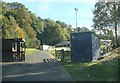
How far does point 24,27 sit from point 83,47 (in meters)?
72.7

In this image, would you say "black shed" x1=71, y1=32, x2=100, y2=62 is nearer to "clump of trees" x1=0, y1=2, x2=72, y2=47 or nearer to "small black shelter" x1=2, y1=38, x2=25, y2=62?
"small black shelter" x1=2, y1=38, x2=25, y2=62

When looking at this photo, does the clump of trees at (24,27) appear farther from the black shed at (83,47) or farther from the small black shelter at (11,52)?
the black shed at (83,47)

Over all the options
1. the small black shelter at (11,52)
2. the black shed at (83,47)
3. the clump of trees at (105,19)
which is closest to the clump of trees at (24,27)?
the clump of trees at (105,19)

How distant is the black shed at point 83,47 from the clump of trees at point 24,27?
1235 inches

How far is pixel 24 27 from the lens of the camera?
9769 cm

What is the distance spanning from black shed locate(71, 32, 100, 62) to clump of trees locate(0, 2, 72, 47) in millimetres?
31372

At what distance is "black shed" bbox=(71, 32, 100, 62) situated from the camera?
2613 centimetres

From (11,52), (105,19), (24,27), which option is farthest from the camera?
(24,27)

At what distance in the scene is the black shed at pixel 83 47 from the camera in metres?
26.1

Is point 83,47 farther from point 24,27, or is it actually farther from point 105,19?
point 24,27

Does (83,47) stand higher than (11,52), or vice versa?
(83,47)

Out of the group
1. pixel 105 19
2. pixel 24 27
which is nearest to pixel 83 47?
pixel 105 19

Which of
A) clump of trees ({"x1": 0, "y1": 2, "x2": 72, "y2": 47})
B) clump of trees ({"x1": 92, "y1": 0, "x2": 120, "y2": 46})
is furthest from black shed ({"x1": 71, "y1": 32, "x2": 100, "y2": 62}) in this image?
clump of trees ({"x1": 0, "y1": 2, "x2": 72, "y2": 47})

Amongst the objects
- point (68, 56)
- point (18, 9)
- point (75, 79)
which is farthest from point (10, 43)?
point (18, 9)
